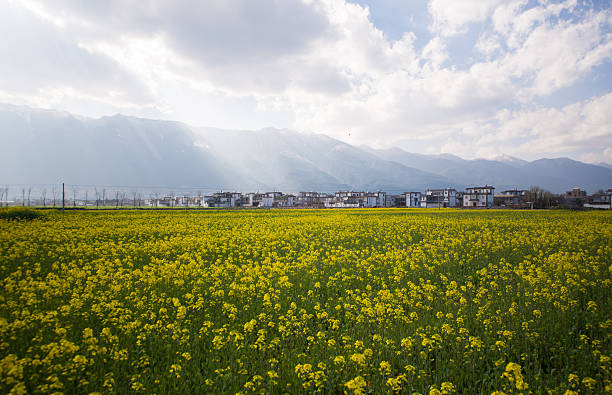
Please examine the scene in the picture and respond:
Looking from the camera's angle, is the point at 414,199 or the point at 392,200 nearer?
the point at 414,199

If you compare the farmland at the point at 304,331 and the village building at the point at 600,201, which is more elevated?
the village building at the point at 600,201

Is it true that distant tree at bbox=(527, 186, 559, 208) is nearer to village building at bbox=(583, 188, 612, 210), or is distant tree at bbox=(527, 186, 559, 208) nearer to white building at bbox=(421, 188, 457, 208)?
village building at bbox=(583, 188, 612, 210)

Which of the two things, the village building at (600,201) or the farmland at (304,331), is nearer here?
the farmland at (304,331)

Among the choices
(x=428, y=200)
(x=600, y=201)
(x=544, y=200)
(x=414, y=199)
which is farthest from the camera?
(x=414, y=199)

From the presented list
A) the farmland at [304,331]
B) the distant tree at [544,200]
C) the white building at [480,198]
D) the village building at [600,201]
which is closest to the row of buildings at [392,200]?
the white building at [480,198]

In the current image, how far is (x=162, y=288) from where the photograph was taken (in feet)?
28.8

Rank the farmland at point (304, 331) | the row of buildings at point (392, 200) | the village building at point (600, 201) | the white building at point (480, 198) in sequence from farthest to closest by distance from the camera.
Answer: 1. the row of buildings at point (392, 200)
2. the white building at point (480, 198)
3. the village building at point (600, 201)
4. the farmland at point (304, 331)

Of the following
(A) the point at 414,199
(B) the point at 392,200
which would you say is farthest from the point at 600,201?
(B) the point at 392,200

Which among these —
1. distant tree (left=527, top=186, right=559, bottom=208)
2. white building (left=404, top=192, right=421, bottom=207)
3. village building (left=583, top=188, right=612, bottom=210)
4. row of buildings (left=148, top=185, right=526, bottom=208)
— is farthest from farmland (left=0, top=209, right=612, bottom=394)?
village building (left=583, top=188, right=612, bottom=210)

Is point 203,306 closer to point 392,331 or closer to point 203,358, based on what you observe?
point 203,358

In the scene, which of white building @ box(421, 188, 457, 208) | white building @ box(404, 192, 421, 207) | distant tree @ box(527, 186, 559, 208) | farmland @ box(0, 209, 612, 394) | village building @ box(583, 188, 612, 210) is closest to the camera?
farmland @ box(0, 209, 612, 394)

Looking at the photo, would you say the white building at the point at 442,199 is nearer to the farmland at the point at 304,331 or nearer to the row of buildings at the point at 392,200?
the row of buildings at the point at 392,200

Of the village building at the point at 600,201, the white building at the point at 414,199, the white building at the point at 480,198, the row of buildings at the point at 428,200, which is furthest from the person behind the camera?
the white building at the point at 414,199

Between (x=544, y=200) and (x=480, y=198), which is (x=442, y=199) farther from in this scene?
(x=544, y=200)
